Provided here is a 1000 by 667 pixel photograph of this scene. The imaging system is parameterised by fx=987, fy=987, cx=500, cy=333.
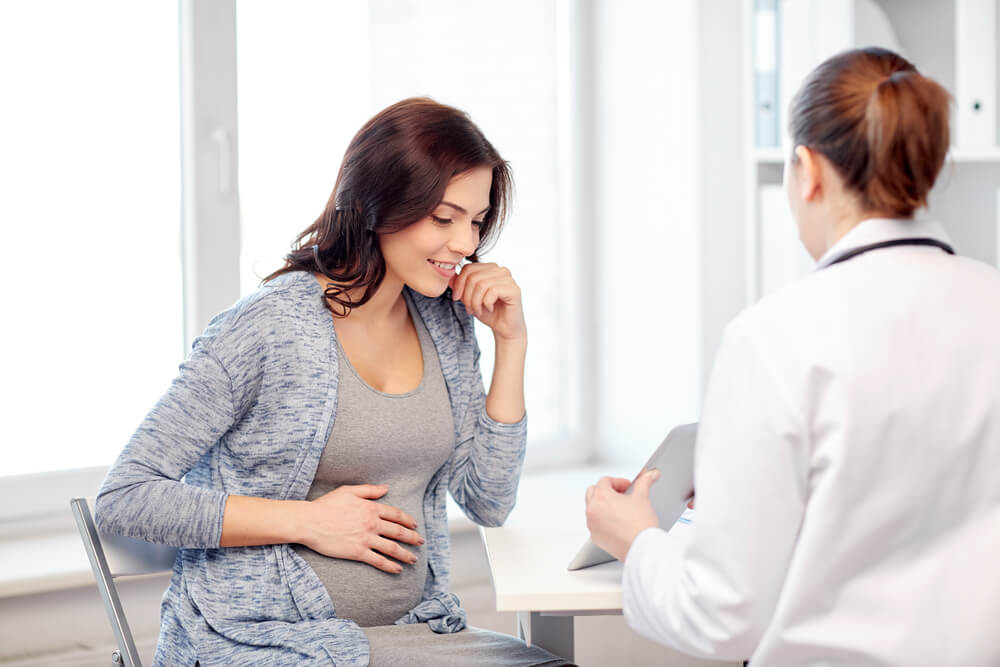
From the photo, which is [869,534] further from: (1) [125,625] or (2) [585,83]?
(2) [585,83]

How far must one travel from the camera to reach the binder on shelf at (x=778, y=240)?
7.68ft

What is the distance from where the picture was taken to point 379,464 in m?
1.45

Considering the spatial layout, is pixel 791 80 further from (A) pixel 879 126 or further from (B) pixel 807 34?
(A) pixel 879 126

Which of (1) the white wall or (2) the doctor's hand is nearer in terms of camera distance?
(2) the doctor's hand

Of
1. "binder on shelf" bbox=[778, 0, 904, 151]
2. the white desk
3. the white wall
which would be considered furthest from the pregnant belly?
"binder on shelf" bbox=[778, 0, 904, 151]

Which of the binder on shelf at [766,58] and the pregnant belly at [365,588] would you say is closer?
the pregnant belly at [365,588]

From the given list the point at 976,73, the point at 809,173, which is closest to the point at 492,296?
the point at 809,173

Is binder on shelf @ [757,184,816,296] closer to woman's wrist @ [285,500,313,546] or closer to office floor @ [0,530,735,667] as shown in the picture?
office floor @ [0,530,735,667]

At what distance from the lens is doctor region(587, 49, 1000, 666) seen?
2.86ft

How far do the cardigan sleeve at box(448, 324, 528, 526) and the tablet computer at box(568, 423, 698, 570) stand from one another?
0.35 m

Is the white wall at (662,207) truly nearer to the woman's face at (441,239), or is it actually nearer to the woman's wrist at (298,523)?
the woman's face at (441,239)

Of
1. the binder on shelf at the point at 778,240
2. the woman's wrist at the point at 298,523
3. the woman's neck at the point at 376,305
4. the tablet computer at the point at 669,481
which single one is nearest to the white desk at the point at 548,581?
the tablet computer at the point at 669,481

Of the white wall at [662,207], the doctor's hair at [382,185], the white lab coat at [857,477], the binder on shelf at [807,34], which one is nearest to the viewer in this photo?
the white lab coat at [857,477]

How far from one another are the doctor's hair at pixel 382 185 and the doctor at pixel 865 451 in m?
0.63
